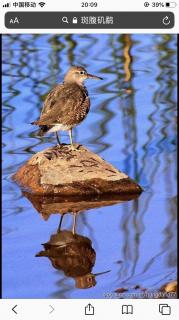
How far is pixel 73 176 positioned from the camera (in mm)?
8297

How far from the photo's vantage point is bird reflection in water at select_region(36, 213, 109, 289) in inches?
265

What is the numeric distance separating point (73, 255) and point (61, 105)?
200 cm

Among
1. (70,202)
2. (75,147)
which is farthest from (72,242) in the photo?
(75,147)

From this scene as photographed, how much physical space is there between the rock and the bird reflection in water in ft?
1.97

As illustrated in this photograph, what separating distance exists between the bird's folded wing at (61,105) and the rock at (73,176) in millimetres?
298

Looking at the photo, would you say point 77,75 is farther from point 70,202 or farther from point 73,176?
point 70,202

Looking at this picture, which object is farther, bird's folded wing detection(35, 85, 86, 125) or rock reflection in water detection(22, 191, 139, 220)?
bird's folded wing detection(35, 85, 86, 125)

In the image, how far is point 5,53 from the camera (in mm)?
12570

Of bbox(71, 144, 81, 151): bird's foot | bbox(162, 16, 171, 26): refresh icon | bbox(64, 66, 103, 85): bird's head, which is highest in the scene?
bbox(64, 66, 103, 85): bird's head

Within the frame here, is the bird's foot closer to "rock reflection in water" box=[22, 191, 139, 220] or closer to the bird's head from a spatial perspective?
"rock reflection in water" box=[22, 191, 139, 220]
